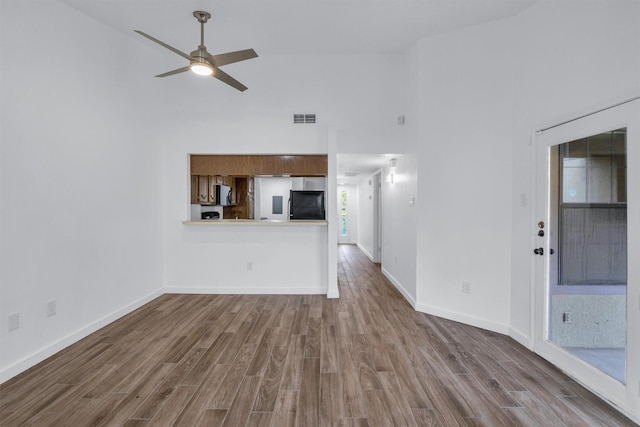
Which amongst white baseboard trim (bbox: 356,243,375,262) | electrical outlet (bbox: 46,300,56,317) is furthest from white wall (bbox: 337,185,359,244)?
electrical outlet (bbox: 46,300,56,317)

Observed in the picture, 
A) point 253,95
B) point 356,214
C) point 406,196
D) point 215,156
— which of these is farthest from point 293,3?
point 356,214

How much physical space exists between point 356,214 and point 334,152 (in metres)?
6.52

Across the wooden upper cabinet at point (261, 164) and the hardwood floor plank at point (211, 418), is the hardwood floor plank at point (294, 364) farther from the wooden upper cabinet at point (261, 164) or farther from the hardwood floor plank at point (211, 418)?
the wooden upper cabinet at point (261, 164)

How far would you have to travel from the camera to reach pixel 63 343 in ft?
8.99

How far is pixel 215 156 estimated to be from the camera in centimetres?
441

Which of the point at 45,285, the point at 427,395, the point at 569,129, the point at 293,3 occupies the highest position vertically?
the point at 293,3

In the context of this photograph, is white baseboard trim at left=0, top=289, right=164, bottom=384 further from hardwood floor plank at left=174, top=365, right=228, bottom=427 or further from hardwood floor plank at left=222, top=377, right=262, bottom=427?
hardwood floor plank at left=222, top=377, right=262, bottom=427

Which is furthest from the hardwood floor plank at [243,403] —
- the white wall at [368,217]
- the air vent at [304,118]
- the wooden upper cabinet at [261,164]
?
the white wall at [368,217]

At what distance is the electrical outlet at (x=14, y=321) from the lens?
7.55ft

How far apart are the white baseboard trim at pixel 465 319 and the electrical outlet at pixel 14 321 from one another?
397cm

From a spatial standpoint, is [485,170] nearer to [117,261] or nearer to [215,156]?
[215,156]

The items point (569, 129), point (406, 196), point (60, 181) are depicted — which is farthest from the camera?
point (406, 196)

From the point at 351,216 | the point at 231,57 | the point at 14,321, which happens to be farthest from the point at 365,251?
the point at 14,321

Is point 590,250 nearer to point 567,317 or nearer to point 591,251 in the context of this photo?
point 591,251
